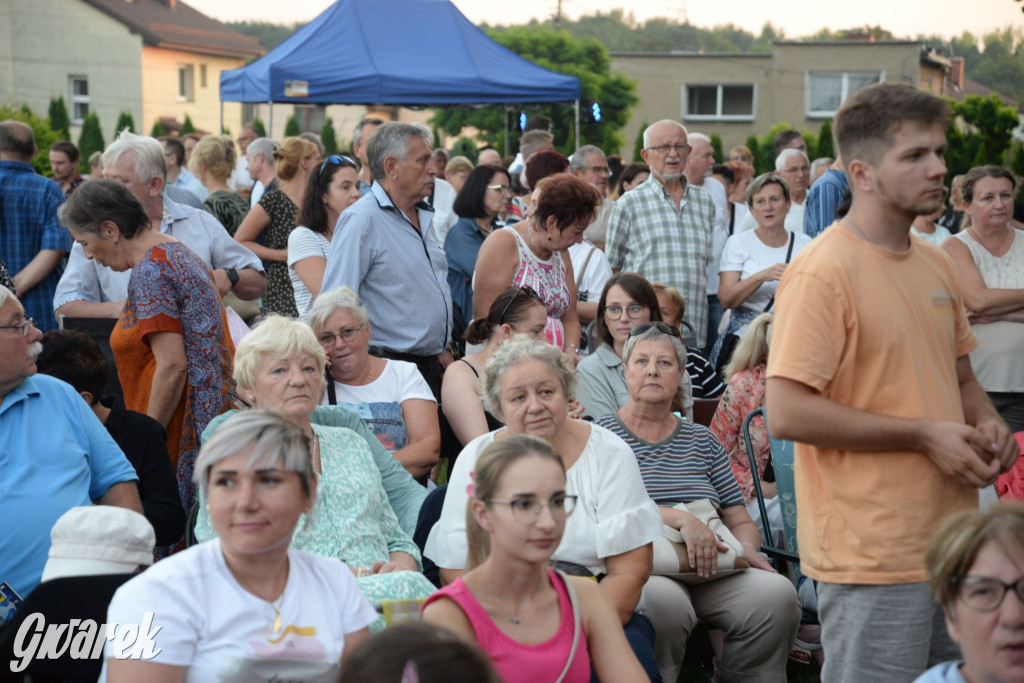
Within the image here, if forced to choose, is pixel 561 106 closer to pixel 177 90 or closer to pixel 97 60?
pixel 177 90

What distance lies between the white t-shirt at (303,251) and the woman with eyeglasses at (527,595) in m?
2.94

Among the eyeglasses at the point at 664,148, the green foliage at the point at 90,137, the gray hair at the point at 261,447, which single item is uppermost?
the green foliage at the point at 90,137

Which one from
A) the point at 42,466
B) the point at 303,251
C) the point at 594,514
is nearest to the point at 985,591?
the point at 594,514

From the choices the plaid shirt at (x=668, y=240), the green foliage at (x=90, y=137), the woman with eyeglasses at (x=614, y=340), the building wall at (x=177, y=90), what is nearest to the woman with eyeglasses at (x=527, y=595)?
the woman with eyeglasses at (x=614, y=340)

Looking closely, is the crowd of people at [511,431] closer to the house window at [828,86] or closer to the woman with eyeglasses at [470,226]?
the woman with eyeglasses at [470,226]

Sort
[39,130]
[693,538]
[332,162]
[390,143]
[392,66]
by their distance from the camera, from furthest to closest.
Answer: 1. [39,130]
2. [392,66]
3. [332,162]
4. [390,143]
5. [693,538]

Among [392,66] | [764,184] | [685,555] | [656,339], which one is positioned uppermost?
[392,66]

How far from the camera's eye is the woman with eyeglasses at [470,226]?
20.7 ft

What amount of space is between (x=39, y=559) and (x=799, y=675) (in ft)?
9.35

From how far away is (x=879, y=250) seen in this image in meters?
2.40

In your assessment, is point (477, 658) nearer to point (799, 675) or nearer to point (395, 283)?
point (799, 675)

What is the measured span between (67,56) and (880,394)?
134 ft

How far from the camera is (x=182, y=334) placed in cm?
402

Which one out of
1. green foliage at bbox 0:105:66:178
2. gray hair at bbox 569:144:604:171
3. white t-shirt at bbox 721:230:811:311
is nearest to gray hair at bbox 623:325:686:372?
white t-shirt at bbox 721:230:811:311
